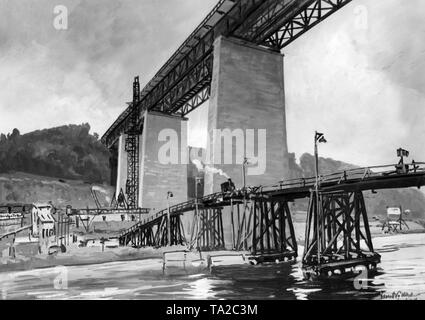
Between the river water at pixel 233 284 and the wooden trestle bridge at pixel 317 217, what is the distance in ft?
4.07

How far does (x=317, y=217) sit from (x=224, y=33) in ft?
45.7

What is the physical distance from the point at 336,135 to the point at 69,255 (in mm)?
18051

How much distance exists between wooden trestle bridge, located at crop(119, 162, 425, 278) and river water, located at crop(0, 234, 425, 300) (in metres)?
1.24

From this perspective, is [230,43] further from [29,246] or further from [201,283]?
[29,246]

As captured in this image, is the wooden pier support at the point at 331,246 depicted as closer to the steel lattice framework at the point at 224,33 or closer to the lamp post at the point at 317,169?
the lamp post at the point at 317,169

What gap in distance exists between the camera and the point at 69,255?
25797mm

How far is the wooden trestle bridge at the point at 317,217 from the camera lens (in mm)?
17312

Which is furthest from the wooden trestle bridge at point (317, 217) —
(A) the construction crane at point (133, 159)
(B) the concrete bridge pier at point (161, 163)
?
(A) the construction crane at point (133, 159)

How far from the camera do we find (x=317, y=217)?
18.6 m

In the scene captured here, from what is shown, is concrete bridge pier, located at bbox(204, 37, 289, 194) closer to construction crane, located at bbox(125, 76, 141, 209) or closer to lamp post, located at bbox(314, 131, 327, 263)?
lamp post, located at bbox(314, 131, 327, 263)

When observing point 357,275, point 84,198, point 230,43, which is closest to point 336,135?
point 357,275

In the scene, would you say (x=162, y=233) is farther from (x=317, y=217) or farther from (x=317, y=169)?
(x=317, y=169)
